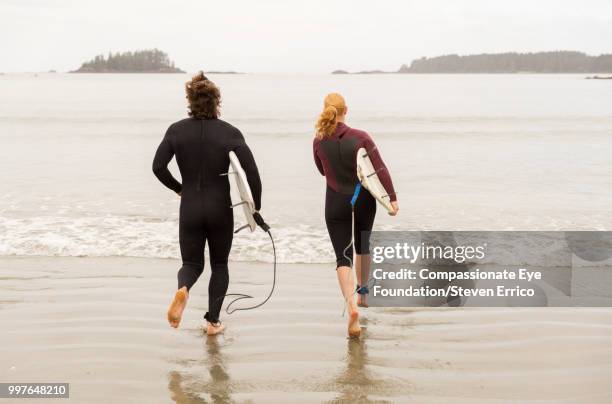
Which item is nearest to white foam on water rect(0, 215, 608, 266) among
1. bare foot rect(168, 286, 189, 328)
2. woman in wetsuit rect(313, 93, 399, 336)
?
woman in wetsuit rect(313, 93, 399, 336)

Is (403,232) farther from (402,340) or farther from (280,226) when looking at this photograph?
(402,340)

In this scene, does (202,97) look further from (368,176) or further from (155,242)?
(155,242)

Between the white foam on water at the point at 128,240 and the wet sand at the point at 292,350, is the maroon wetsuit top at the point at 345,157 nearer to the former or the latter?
the wet sand at the point at 292,350

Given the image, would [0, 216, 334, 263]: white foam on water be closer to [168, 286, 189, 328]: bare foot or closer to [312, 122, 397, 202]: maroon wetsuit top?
[312, 122, 397, 202]: maroon wetsuit top

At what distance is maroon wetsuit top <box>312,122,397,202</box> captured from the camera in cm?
526

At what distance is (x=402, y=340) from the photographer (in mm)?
5129

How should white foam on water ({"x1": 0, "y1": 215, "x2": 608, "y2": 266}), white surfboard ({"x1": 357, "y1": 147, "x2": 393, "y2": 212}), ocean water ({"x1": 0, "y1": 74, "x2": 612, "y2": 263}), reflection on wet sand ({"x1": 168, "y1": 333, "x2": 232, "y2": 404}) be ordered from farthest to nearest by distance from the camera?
1. ocean water ({"x1": 0, "y1": 74, "x2": 612, "y2": 263})
2. white foam on water ({"x1": 0, "y1": 215, "x2": 608, "y2": 266})
3. white surfboard ({"x1": 357, "y1": 147, "x2": 393, "y2": 212})
4. reflection on wet sand ({"x1": 168, "y1": 333, "x2": 232, "y2": 404})

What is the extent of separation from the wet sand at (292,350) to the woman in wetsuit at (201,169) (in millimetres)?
517

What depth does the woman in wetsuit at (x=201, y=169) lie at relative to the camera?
4844 millimetres

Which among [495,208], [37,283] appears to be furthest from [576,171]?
[37,283]

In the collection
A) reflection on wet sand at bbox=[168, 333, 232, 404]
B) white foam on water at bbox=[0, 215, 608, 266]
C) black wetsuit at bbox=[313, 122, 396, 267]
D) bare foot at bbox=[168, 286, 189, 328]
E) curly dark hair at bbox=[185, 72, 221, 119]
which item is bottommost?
white foam on water at bbox=[0, 215, 608, 266]

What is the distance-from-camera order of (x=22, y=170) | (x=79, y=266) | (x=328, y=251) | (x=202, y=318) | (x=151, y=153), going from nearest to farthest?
(x=202, y=318) < (x=79, y=266) < (x=328, y=251) < (x=22, y=170) < (x=151, y=153)

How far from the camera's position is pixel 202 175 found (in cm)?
490

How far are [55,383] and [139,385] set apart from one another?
531 mm
